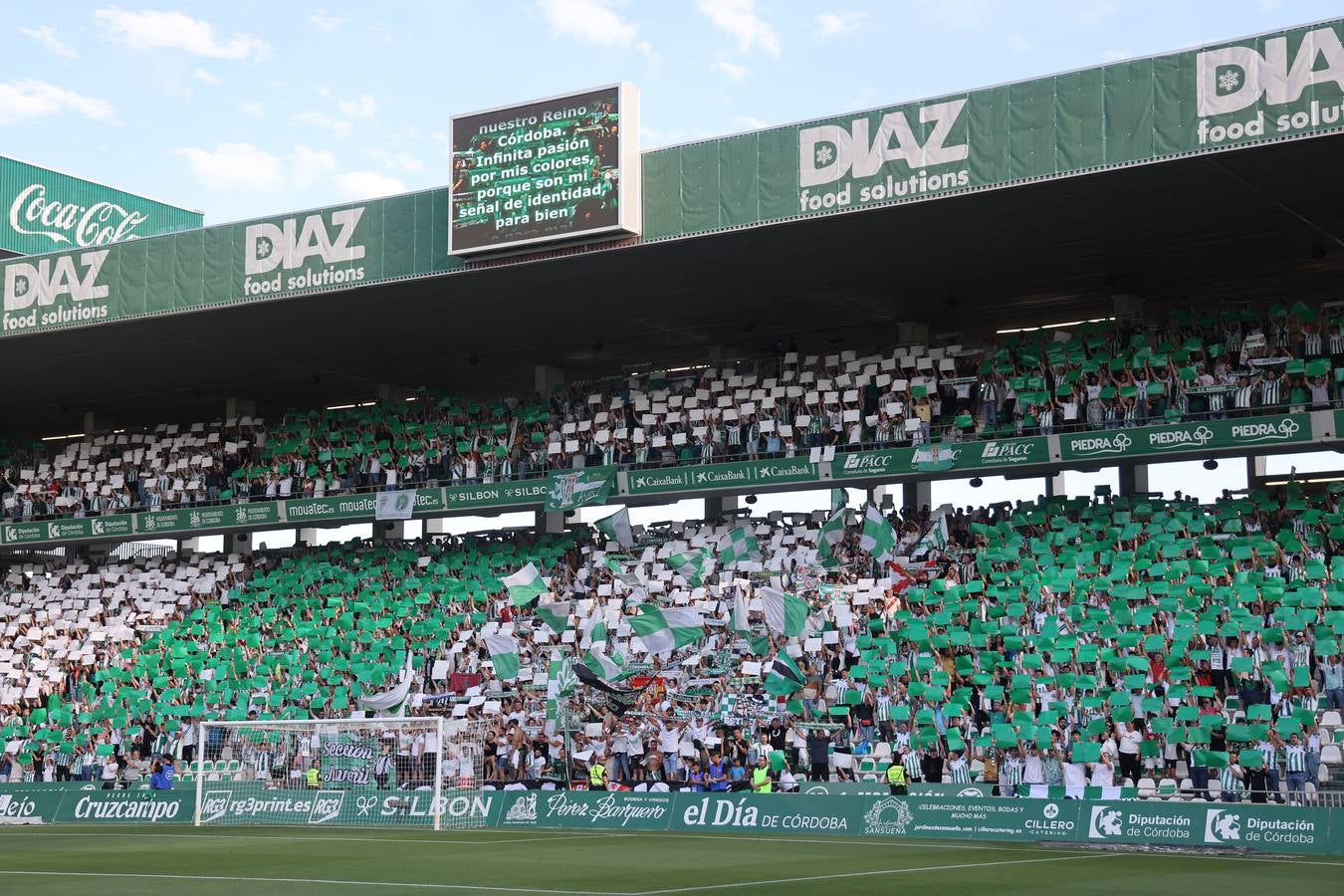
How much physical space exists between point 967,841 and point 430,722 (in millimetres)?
12507

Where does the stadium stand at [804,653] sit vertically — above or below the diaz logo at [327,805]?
above

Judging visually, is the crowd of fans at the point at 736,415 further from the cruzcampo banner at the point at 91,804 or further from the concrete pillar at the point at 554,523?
the cruzcampo banner at the point at 91,804

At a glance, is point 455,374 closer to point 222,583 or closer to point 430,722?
point 222,583

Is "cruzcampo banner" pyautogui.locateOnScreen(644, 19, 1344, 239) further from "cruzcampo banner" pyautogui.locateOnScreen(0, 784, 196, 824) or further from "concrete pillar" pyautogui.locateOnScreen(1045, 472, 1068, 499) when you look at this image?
"cruzcampo banner" pyautogui.locateOnScreen(0, 784, 196, 824)

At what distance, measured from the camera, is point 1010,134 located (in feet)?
99.3

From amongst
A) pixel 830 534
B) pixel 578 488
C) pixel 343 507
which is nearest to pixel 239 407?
pixel 343 507

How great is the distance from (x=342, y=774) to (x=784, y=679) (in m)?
9.28

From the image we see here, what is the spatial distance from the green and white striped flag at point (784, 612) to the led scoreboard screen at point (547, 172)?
315 inches

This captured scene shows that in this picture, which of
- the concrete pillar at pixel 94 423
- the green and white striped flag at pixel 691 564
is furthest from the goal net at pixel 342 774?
the concrete pillar at pixel 94 423

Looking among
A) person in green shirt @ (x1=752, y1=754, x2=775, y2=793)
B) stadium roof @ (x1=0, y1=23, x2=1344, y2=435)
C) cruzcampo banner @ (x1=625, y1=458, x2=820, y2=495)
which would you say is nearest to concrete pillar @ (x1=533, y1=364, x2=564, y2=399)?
stadium roof @ (x1=0, y1=23, x2=1344, y2=435)

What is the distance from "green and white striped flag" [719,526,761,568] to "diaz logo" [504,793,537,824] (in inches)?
338

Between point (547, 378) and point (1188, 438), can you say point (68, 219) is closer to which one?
point (547, 378)

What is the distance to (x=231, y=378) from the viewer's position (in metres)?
48.8

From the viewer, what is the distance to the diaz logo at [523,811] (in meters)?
30.3
